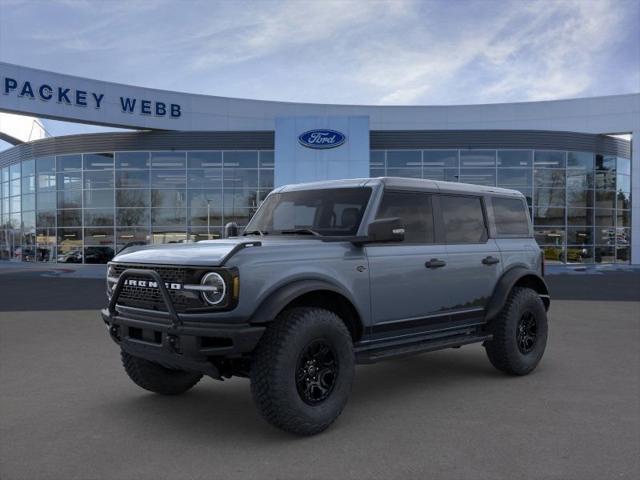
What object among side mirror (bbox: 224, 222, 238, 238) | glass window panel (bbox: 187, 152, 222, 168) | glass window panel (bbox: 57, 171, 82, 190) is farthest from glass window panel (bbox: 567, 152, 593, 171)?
side mirror (bbox: 224, 222, 238, 238)

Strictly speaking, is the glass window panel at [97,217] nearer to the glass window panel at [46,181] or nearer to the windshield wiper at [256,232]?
the glass window panel at [46,181]

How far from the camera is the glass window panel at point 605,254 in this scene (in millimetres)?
28094

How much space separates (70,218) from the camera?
27766 mm

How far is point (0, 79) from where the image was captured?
77.0ft

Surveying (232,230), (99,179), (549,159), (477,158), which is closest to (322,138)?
(477,158)

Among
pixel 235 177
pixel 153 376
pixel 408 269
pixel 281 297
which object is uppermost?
pixel 235 177

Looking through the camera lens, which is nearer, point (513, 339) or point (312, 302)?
point (312, 302)

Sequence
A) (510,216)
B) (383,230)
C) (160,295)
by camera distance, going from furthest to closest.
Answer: (510,216)
(383,230)
(160,295)

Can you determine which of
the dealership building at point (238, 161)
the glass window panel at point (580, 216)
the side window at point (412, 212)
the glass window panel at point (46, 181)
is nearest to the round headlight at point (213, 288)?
the side window at point (412, 212)

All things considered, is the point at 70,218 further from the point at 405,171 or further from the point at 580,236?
the point at 580,236

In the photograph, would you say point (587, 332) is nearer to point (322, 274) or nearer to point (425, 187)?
point (425, 187)

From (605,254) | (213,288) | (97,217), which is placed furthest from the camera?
(605,254)

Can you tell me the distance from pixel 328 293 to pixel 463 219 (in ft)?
6.71

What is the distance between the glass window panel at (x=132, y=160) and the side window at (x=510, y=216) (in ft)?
75.8
